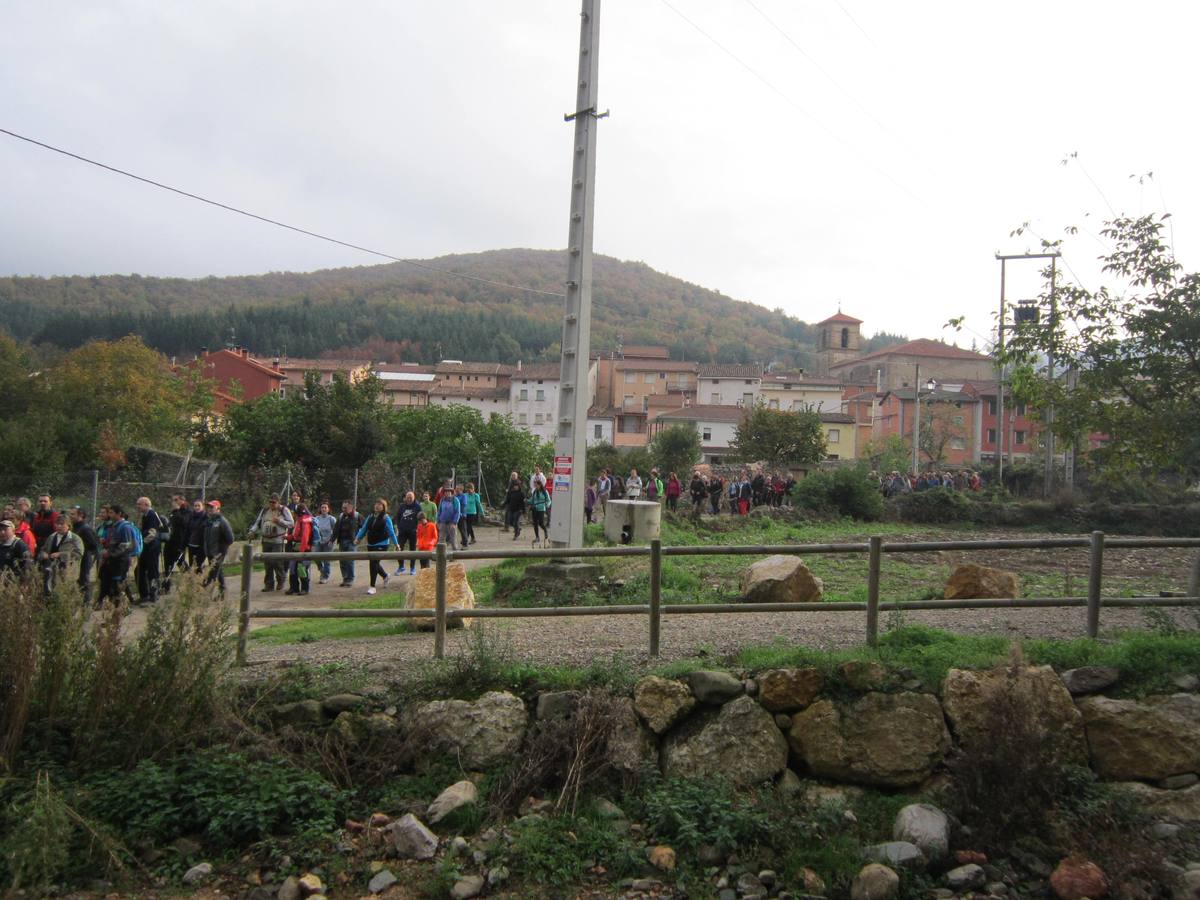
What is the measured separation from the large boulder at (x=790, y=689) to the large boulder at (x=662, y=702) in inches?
23.2

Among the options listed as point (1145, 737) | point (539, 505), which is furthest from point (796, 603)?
point (539, 505)

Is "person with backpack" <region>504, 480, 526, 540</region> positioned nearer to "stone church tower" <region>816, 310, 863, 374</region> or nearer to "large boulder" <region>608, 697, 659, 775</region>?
"large boulder" <region>608, 697, 659, 775</region>

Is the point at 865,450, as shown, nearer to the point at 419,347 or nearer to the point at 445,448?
the point at 445,448

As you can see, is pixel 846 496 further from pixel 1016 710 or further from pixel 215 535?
pixel 1016 710

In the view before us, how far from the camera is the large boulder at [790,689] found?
714 centimetres

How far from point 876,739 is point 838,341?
13494 cm

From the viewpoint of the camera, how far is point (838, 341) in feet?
447

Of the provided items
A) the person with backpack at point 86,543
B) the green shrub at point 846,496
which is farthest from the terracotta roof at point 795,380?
the person with backpack at point 86,543

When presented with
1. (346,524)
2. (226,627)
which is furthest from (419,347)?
(226,627)

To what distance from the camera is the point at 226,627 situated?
24.8 feet

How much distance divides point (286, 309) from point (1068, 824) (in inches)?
4702

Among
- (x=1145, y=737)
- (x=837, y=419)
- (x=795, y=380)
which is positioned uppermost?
(x=795, y=380)

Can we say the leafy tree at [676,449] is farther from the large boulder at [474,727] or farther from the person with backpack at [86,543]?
the large boulder at [474,727]

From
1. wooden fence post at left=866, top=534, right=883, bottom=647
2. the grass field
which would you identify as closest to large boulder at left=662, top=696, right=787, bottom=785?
wooden fence post at left=866, top=534, right=883, bottom=647
